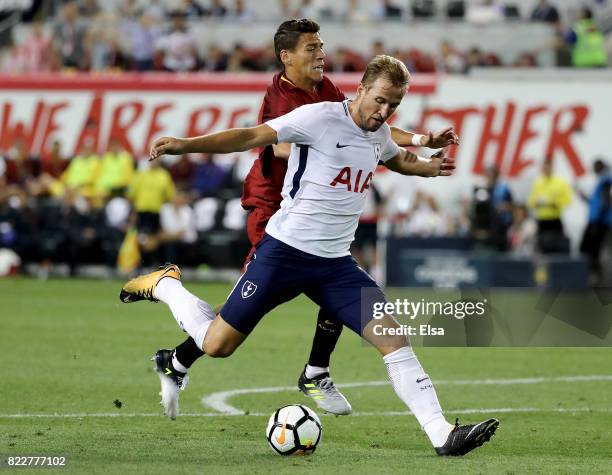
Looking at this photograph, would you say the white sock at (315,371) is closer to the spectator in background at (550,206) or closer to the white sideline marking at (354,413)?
the white sideline marking at (354,413)

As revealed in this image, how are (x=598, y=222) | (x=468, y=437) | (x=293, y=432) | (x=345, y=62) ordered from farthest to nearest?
(x=345, y=62), (x=598, y=222), (x=293, y=432), (x=468, y=437)

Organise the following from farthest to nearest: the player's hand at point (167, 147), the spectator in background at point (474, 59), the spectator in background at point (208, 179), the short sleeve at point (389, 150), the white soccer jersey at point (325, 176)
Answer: the spectator in background at point (474, 59), the spectator in background at point (208, 179), the short sleeve at point (389, 150), the white soccer jersey at point (325, 176), the player's hand at point (167, 147)

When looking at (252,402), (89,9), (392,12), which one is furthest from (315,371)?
(89,9)

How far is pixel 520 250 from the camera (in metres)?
23.0

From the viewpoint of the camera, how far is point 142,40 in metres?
28.9

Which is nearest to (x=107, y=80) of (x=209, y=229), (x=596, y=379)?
(x=209, y=229)

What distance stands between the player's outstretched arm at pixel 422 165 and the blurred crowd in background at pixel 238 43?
58.9ft

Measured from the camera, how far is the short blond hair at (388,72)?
26.2 feet

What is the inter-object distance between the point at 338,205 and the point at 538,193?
1539 cm

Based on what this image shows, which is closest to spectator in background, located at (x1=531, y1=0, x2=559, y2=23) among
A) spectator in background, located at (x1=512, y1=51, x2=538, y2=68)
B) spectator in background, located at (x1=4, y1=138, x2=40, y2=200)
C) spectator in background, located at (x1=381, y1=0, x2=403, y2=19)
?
spectator in background, located at (x1=512, y1=51, x2=538, y2=68)

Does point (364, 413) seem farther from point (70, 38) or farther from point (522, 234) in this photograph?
point (70, 38)

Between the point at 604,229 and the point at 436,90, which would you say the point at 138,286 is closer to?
the point at 604,229

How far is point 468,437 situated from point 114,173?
60.5 ft

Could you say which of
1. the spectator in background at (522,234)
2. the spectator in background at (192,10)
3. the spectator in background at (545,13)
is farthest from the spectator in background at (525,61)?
the spectator in background at (192,10)
